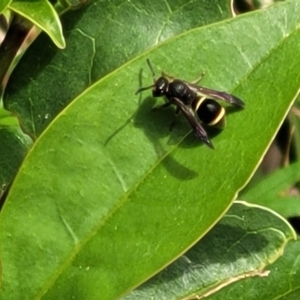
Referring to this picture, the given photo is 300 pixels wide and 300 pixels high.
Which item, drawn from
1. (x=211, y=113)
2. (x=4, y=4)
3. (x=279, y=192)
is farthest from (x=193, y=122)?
(x=279, y=192)

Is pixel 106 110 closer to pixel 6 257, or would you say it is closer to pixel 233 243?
pixel 6 257

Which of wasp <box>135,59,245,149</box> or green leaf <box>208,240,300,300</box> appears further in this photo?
green leaf <box>208,240,300,300</box>

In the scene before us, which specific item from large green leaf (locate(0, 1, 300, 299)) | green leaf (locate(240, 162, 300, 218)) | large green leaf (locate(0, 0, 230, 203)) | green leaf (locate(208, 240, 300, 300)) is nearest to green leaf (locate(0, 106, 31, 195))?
large green leaf (locate(0, 0, 230, 203))

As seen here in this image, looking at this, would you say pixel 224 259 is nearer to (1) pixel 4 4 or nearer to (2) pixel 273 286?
(2) pixel 273 286

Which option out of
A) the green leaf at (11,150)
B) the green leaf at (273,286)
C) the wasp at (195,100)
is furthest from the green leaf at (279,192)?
the green leaf at (11,150)

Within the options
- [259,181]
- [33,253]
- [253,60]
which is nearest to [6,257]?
[33,253]

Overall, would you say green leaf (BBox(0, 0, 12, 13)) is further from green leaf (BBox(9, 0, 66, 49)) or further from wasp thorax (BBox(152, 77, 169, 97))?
wasp thorax (BBox(152, 77, 169, 97))

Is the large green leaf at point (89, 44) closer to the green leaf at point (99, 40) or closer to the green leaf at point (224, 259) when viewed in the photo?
the green leaf at point (99, 40)
